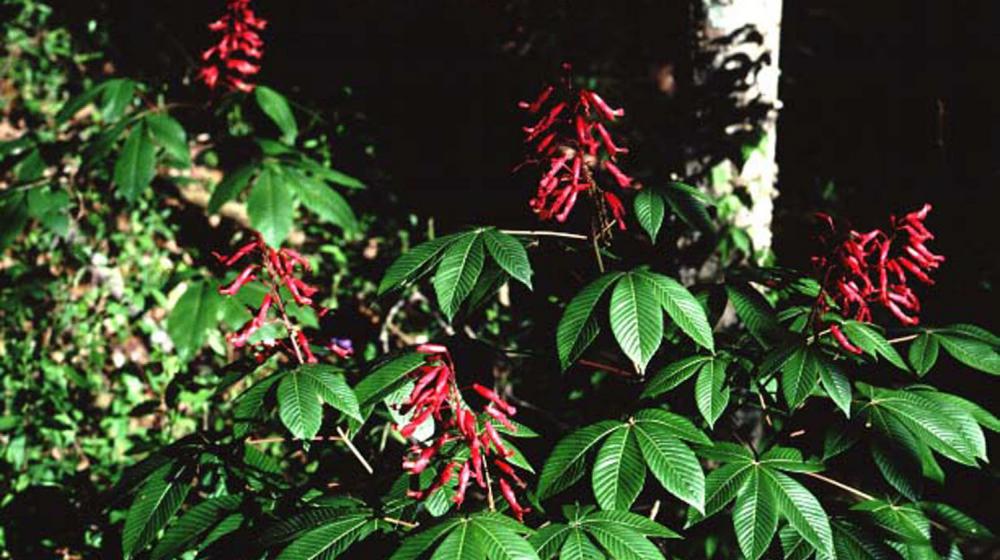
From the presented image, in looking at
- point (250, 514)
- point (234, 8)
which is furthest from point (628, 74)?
point (250, 514)

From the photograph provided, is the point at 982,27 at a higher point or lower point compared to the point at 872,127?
higher

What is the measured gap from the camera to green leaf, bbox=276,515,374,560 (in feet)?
3.71

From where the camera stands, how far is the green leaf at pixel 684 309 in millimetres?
1248

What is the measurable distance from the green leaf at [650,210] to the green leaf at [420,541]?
2.10 feet

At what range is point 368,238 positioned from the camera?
406 centimetres

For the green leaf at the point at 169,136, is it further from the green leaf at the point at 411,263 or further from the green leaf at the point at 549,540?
the green leaf at the point at 549,540

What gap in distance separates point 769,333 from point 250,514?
3.42 ft

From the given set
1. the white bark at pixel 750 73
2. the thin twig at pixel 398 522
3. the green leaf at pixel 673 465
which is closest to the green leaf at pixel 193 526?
the thin twig at pixel 398 522

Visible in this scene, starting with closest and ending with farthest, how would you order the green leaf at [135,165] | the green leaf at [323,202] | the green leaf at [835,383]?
the green leaf at [835,383], the green leaf at [135,165], the green leaf at [323,202]

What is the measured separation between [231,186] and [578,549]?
152 centimetres

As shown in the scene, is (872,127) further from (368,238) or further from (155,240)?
(155,240)

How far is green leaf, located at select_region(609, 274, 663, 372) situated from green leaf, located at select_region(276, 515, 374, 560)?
20.8 inches

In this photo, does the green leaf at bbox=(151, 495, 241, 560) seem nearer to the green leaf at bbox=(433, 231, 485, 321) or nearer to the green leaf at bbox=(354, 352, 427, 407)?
the green leaf at bbox=(354, 352, 427, 407)

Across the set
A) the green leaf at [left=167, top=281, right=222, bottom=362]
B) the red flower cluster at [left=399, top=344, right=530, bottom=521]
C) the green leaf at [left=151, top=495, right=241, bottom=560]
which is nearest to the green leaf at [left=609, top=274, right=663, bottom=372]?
the red flower cluster at [left=399, top=344, right=530, bottom=521]
